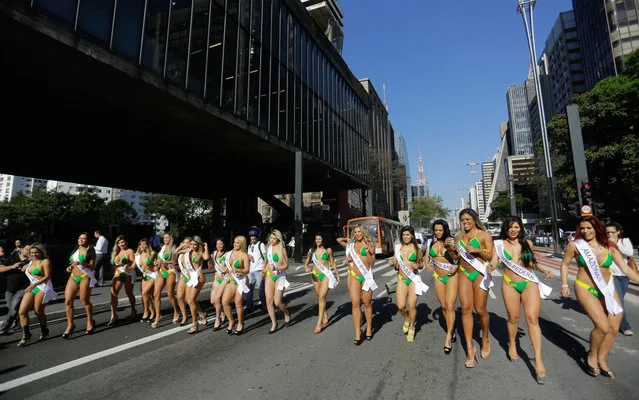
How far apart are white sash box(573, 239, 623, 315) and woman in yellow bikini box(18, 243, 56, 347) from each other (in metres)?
8.23

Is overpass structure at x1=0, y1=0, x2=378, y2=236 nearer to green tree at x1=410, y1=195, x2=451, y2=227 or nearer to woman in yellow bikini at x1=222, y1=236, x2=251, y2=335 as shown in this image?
woman in yellow bikini at x1=222, y1=236, x2=251, y2=335

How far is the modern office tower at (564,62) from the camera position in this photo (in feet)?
252

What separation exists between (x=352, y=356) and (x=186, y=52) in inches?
620

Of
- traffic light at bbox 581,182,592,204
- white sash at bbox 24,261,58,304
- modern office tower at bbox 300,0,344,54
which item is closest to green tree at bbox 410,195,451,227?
modern office tower at bbox 300,0,344,54

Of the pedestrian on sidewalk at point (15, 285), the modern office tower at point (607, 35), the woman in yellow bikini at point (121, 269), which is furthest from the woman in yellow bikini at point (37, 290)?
the modern office tower at point (607, 35)

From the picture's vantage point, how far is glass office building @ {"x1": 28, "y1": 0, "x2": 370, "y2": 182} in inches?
490

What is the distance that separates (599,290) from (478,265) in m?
1.28

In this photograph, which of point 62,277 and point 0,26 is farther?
point 62,277

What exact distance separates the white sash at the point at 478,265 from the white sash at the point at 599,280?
3.56 feet

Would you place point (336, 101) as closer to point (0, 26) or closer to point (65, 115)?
point (65, 115)

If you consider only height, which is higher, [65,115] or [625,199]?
[65,115]

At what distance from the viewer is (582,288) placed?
397 centimetres

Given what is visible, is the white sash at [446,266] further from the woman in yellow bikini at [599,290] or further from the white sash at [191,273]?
the white sash at [191,273]

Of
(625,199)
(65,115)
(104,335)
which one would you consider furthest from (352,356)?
(625,199)
